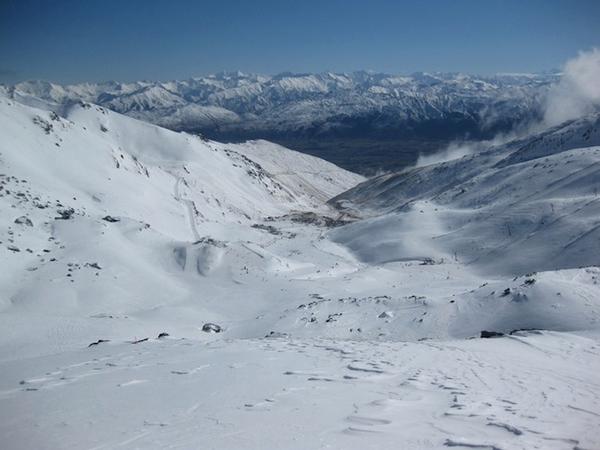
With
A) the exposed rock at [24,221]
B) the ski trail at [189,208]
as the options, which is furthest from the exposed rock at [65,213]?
the ski trail at [189,208]

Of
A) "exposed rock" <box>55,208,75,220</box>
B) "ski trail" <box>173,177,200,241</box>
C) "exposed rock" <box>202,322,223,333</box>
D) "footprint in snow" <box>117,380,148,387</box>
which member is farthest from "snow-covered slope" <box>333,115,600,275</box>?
"footprint in snow" <box>117,380,148,387</box>

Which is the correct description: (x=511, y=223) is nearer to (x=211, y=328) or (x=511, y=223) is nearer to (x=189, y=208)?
(x=211, y=328)

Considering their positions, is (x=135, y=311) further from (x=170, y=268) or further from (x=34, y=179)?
(x=34, y=179)

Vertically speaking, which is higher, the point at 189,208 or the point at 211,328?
the point at 189,208

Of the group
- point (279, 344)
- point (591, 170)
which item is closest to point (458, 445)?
point (279, 344)

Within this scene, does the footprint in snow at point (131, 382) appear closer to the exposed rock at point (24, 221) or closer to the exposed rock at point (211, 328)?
the exposed rock at point (211, 328)

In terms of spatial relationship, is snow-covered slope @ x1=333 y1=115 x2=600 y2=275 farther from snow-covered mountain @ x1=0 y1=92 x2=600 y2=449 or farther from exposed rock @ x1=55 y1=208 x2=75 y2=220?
exposed rock @ x1=55 y1=208 x2=75 y2=220

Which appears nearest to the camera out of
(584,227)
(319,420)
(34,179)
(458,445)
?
(458,445)

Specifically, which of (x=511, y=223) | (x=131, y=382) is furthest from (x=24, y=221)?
(x=511, y=223)
